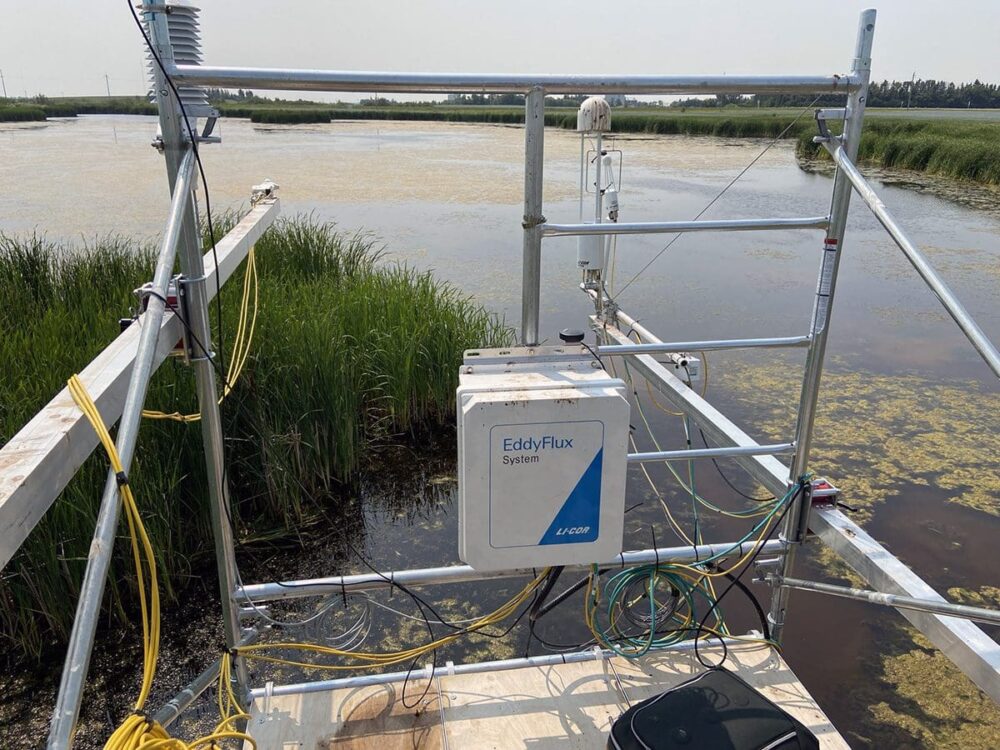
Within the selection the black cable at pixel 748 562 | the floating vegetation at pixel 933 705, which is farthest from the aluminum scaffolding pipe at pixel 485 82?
the floating vegetation at pixel 933 705

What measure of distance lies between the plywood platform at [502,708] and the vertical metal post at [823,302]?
0.96ft

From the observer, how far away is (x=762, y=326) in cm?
618

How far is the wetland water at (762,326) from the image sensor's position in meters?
2.73

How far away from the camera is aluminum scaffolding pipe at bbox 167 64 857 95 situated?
1316 mm

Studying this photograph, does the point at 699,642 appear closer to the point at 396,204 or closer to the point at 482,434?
the point at 482,434

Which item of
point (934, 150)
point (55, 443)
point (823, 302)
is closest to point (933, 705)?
point (823, 302)

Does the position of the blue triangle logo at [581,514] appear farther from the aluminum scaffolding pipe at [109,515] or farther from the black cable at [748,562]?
the aluminum scaffolding pipe at [109,515]

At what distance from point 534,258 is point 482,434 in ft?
1.30

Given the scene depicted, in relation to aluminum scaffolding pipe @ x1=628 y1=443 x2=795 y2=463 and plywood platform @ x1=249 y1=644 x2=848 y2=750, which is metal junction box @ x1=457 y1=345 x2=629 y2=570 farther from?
plywood platform @ x1=249 y1=644 x2=848 y2=750

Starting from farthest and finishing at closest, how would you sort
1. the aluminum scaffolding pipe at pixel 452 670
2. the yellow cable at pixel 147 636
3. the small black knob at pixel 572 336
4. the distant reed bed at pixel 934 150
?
the distant reed bed at pixel 934 150 → the aluminum scaffolding pipe at pixel 452 670 → the small black knob at pixel 572 336 → the yellow cable at pixel 147 636

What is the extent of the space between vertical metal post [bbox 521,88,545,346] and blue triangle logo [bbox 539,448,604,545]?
0.33m

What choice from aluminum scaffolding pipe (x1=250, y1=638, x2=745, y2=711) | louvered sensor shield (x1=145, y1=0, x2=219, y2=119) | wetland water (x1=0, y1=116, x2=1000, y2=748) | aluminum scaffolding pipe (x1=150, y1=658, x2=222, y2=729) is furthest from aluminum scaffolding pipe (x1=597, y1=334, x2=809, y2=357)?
wetland water (x1=0, y1=116, x2=1000, y2=748)

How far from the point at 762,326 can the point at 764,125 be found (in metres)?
20.2

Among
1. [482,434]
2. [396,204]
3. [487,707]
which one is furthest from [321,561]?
[396,204]
